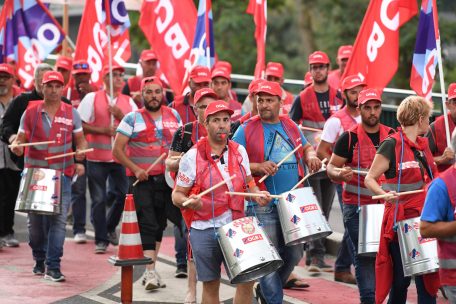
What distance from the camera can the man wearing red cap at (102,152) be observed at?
47.6 ft

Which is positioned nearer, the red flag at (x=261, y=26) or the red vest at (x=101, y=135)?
the red flag at (x=261, y=26)

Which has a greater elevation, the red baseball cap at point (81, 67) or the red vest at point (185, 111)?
the red baseball cap at point (81, 67)

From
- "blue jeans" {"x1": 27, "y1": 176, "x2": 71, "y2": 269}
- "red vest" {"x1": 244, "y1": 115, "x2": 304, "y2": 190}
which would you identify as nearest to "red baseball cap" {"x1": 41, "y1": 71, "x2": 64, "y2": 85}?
"blue jeans" {"x1": 27, "y1": 176, "x2": 71, "y2": 269}

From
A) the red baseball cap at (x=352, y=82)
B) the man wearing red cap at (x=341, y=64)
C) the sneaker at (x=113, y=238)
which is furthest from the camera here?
the man wearing red cap at (x=341, y=64)

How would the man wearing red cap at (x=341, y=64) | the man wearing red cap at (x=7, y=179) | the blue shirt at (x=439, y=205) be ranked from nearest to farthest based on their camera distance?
the blue shirt at (x=439, y=205) < the man wearing red cap at (x=7, y=179) < the man wearing red cap at (x=341, y=64)

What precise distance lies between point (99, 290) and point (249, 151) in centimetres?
266

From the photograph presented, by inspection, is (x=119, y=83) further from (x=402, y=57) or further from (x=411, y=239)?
(x=402, y=57)

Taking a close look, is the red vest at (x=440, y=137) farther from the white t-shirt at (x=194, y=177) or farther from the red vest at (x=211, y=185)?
the white t-shirt at (x=194, y=177)

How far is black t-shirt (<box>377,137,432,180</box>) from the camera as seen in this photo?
9625 mm

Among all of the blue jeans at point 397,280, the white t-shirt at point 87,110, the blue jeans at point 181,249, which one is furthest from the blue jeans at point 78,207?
the blue jeans at point 397,280

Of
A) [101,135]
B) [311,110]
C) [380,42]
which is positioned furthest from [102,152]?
[380,42]

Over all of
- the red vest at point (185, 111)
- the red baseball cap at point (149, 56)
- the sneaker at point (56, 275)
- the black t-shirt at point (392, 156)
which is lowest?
the sneaker at point (56, 275)

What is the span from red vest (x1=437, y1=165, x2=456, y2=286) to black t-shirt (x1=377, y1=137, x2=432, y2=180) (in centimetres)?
178

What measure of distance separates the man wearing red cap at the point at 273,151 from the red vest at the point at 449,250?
235 centimetres
